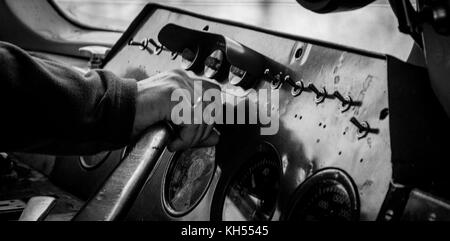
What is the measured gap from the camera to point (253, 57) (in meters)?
1.37

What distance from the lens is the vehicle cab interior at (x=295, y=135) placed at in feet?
2.93

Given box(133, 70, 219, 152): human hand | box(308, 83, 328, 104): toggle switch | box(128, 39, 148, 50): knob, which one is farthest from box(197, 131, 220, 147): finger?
box(128, 39, 148, 50): knob

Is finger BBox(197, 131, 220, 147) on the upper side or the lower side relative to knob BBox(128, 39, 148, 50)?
lower

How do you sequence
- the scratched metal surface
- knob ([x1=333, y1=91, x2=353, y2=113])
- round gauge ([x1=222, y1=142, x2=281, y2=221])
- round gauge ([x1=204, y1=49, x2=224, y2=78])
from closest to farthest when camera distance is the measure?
the scratched metal surface
knob ([x1=333, y1=91, x2=353, y2=113])
round gauge ([x1=222, y1=142, x2=281, y2=221])
round gauge ([x1=204, y1=49, x2=224, y2=78])

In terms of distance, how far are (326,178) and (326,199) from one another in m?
0.05

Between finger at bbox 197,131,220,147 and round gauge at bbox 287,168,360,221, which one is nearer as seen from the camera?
round gauge at bbox 287,168,360,221

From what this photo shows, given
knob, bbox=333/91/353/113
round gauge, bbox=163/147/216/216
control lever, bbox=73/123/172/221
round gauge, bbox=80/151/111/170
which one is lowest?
round gauge, bbox=80/151/111/170

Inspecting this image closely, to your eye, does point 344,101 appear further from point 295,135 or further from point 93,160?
point 93,160

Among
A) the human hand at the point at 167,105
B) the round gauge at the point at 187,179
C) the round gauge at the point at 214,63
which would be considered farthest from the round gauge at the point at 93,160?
the human hand at the point at 167,105

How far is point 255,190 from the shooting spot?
4.10 ft

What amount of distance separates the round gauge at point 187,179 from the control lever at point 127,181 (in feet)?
1.09

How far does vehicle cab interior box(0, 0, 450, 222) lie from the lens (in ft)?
2.93

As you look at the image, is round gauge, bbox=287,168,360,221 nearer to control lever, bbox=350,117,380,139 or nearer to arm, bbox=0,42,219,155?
control lever, bbox=350,117,380,139
